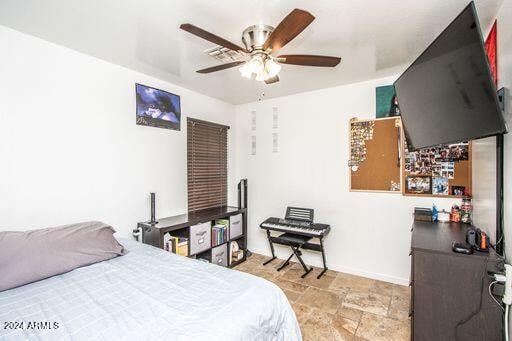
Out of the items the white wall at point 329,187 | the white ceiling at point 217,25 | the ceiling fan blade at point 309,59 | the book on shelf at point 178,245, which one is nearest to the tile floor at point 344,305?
the white wall at point 329,187

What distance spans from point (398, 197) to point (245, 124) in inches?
99.1

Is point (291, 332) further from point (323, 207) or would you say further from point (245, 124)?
point (245, 124)

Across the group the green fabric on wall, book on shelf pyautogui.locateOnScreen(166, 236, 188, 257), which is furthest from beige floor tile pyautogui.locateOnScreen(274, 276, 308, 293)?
the green fabric on wall

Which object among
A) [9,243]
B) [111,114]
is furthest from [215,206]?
[9,243]

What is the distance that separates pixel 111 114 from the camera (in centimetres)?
259

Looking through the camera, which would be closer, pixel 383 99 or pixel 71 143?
pixel 71 143

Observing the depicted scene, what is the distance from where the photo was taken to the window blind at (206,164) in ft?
11.5

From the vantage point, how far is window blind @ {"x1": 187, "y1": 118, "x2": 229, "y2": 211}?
349 centimetres

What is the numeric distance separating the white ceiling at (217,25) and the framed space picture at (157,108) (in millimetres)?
288

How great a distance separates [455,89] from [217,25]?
5.37 feet

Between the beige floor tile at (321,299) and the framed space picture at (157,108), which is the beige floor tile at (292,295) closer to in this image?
the beige floor tile at (321,299)

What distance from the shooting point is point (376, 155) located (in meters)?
3.10

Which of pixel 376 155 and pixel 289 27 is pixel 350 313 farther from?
pixel 289 27

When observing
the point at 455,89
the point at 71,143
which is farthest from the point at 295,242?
the point at 71,143
